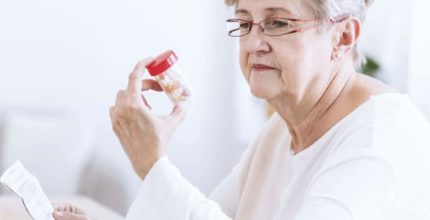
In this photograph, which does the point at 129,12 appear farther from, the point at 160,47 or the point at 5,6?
the point at 5,6

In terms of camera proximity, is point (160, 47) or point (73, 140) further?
point (160, 47)

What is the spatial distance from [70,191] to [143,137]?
2422 mm

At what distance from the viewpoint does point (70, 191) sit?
366cm

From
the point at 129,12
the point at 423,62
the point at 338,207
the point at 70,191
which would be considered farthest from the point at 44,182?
the point at 338,207

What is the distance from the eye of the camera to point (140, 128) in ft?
4.38

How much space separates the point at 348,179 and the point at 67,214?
25.1 inches

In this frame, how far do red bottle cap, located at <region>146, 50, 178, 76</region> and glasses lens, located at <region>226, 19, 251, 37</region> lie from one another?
0.12 m

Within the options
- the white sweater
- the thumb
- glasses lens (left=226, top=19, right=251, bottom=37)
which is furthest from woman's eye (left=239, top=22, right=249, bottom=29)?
the thumb

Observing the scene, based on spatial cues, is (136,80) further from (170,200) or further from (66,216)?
(66,216)

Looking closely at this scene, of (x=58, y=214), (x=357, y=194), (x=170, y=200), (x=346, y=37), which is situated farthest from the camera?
(x=58, y=214)

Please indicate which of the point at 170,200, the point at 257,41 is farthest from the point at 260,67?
the point at 170,200

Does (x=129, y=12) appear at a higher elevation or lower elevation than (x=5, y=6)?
lower

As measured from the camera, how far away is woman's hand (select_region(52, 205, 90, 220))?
152 cm

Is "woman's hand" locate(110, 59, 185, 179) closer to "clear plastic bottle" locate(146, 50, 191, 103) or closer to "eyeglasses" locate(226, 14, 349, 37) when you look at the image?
"clear plastic bottle" locate(146, 50, 191, 103)
